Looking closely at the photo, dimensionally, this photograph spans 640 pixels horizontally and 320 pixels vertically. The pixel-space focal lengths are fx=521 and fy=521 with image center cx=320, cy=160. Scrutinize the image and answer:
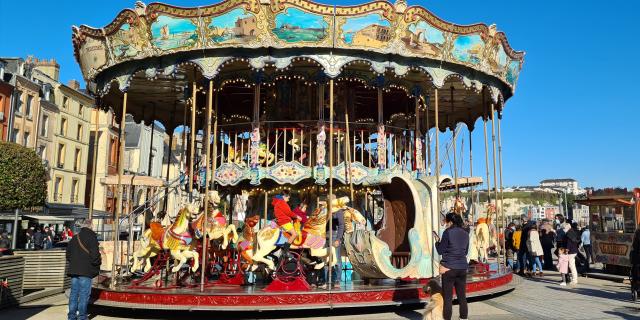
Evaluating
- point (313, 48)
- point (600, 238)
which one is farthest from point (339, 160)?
point (600, 238)

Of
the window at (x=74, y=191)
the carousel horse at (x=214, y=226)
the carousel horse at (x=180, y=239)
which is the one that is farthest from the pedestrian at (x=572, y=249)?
the window at (x=74, y=191)

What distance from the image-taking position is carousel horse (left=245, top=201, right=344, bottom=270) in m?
11.2

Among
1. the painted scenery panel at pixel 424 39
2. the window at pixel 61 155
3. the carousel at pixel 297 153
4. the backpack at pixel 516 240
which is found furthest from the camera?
the window at pixel 61 155

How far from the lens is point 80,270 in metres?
9.03

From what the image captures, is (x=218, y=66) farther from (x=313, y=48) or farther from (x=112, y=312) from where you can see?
(x=112, y=312)

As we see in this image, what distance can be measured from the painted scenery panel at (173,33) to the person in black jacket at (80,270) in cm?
557

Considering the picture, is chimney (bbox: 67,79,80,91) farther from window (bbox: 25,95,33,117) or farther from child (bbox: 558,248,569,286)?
child (bbox: 558,248,569,286)

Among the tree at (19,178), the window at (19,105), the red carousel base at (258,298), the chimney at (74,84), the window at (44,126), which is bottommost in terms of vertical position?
the red carousel base at (258,298)

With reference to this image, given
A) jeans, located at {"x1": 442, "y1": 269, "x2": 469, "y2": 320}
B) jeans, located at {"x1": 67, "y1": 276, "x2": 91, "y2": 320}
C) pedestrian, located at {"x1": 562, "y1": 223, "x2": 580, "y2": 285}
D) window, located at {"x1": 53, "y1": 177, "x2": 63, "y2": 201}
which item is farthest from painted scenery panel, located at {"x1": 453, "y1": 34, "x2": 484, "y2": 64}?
window, located at {"x1": 53, "y1": 177, "x2": 63, "y2": 201}

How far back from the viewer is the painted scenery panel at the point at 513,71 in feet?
52.1

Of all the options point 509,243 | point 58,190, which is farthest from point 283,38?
point 58,190

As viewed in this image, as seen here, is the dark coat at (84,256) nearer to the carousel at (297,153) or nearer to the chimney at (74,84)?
the carousel at (297,153)

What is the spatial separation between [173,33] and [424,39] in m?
6.24

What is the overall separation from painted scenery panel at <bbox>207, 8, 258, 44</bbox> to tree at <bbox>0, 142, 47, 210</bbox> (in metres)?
20.7
